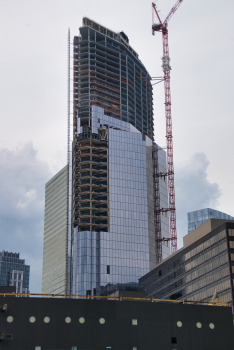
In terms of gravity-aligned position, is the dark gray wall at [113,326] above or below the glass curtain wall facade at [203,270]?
below

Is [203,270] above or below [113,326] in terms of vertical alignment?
above

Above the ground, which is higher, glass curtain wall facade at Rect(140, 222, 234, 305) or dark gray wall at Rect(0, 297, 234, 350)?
glass curtain wall facade at Rect(140, 222, 234, 305)

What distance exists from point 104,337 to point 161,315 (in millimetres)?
7271

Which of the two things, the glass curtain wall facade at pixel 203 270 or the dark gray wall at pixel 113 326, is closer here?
the dark gray wall at pixel 113 326

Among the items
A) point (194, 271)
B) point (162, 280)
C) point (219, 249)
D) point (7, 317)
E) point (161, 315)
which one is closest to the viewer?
point (7, 317)

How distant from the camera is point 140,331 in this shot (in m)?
Result: 58.2

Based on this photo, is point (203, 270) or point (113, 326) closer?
point (113, 326)

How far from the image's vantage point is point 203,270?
435 ft

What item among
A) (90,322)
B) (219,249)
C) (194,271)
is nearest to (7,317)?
(90,322)

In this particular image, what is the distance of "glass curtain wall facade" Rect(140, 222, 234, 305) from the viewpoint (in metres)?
120

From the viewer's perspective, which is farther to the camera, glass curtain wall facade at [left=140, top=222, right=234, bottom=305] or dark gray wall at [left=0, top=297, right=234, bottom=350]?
glass curtain wall facade at [left=140, top=222, right=234, bottom=305]

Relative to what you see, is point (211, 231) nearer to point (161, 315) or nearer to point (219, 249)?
point (219, 249)

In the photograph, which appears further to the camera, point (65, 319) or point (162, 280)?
point (162, 280)

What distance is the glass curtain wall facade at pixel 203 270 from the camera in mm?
119625
